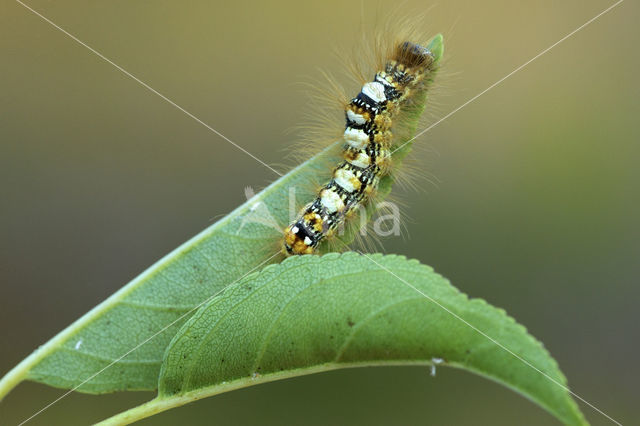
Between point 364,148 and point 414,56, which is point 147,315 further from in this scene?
point 414,56

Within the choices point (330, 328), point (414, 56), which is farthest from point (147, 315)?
point (414, 56)

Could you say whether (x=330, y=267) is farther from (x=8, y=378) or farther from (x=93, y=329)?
(x=8, y=378)

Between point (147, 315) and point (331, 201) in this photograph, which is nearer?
point (147, 315)

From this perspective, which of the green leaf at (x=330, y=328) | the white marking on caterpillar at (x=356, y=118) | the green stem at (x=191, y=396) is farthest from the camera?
the white marking on caterpillar at (x=356, y=118)

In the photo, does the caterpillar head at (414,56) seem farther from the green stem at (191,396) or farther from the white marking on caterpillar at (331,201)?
the green stem at (191,396)

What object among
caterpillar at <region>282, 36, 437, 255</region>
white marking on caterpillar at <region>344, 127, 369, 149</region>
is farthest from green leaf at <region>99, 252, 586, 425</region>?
white marking on caterpillar at <region>344, 127, 369, 149</region>

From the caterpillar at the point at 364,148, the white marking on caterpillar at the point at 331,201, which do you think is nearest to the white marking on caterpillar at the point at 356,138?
the caterpillar at the point at 364,148
